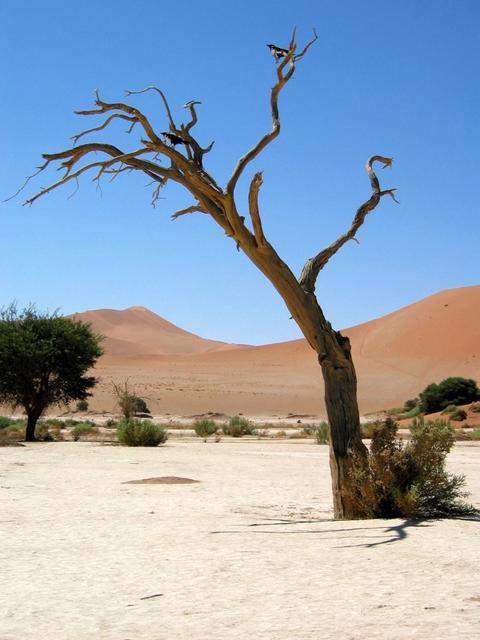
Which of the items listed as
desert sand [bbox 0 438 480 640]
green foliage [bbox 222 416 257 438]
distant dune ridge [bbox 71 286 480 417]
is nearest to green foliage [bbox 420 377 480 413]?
green foliage [bbox 222 416 257 438]

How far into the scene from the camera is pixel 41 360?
3350 centimetres

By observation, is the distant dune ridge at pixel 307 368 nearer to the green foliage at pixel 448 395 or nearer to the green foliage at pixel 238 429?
the green foliage at pixel 448 395

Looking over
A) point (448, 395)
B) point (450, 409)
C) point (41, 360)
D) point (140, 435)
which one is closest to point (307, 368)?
point (448, 395)

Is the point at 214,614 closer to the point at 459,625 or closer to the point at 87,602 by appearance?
the point at 87,602

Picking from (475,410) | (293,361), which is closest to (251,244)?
(475,410)

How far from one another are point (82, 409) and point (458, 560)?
56.8m

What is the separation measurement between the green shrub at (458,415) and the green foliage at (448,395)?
3.66 meters

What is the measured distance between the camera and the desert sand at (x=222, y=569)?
19.6 ft

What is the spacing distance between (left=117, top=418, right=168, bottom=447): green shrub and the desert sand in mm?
13977

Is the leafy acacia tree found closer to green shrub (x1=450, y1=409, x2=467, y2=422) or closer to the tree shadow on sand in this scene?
green shrub (x1=450, y1=409, x2=467, y2=422)

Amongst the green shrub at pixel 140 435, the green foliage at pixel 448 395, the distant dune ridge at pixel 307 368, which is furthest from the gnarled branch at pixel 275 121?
the distant dune ridge at pixel 307 368

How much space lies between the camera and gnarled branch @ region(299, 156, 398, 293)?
11711 millimetres

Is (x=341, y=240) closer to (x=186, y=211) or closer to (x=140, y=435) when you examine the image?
(x=186, y=211)

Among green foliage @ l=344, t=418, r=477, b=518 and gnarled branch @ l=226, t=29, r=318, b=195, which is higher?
gnarled branch @ l=226, t=29, r=318, b=195
